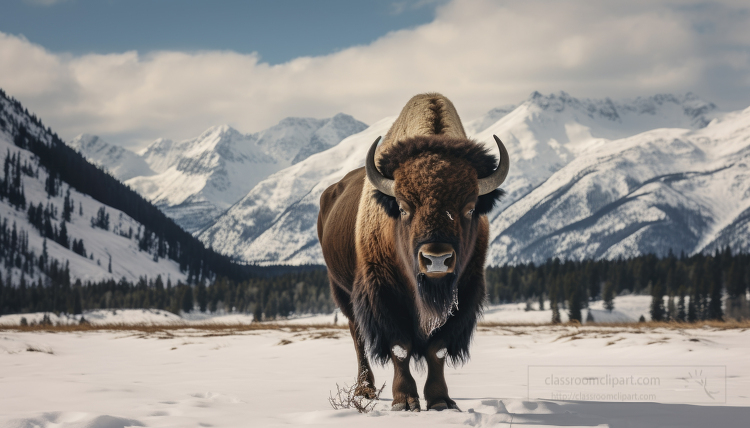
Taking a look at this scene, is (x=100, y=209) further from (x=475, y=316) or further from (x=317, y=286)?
(x=475, y=316)

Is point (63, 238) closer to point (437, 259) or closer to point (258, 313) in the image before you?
point (258, 313)

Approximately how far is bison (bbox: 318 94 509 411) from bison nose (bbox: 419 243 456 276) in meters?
0.01

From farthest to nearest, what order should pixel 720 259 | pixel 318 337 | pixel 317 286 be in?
pixel 317 286 < pixel 720 259 < pixel 318 337

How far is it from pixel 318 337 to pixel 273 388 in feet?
34.4

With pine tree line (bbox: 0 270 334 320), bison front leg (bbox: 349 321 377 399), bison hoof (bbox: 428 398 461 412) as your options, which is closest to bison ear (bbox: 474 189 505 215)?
bison hoof (bbox: 428 398 461 412)

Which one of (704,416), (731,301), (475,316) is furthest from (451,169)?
(731,301)

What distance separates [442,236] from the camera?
7.27m

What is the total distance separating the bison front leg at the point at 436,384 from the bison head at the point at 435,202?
1.05ft

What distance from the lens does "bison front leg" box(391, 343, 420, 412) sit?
7.94m

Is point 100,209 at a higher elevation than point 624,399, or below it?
higher

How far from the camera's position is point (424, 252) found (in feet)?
23.1

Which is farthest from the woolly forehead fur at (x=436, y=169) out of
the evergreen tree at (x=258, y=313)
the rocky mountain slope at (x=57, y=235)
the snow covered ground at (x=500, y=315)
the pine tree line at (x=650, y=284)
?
the rocky mountain slope at (x=57, y=235)

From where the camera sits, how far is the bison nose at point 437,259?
701 centimetres

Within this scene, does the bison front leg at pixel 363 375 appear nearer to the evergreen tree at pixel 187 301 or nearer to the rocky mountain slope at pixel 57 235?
the evergreen tree at pixel 187 301
